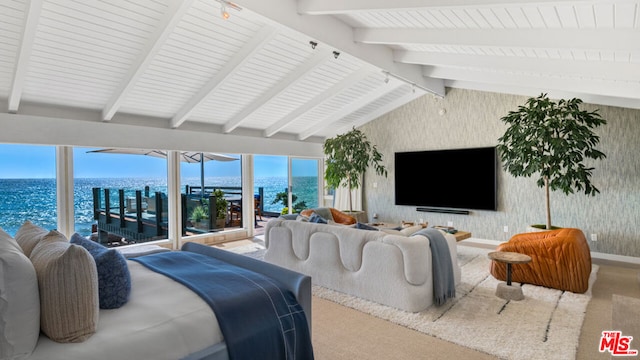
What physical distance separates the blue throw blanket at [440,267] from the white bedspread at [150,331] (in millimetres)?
2210

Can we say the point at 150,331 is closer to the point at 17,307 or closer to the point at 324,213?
the point at 17,307

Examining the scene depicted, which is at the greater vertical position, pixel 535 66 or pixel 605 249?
pixel 535 66

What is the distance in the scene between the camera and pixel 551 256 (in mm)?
3689

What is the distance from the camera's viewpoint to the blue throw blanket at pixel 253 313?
5.61 feet

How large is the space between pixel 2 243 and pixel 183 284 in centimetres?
85

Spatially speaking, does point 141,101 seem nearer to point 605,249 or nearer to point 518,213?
point 518,213

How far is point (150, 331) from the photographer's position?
1.54m

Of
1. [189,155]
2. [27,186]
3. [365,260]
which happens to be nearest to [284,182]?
[189,155]

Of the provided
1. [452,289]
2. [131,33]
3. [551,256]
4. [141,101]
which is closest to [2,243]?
[131,33]

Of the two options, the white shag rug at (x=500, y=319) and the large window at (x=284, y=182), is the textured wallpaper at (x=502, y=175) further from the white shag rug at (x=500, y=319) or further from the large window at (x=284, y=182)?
the white shag rug at (x=500, y=319)

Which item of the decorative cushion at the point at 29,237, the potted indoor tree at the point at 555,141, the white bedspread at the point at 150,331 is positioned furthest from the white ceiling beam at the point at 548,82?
the decorative cushion at the point at 29,237

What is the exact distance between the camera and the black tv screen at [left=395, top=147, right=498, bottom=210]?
6.30 meters

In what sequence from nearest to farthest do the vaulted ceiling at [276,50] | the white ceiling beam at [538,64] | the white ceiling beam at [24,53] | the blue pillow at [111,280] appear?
the blue pillow at [111,280] < the white ceiling beam at [24,53] < the vaulted ceiling at [276,50] < the white ceiling beam at [538,64]

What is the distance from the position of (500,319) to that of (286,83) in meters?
4.08
